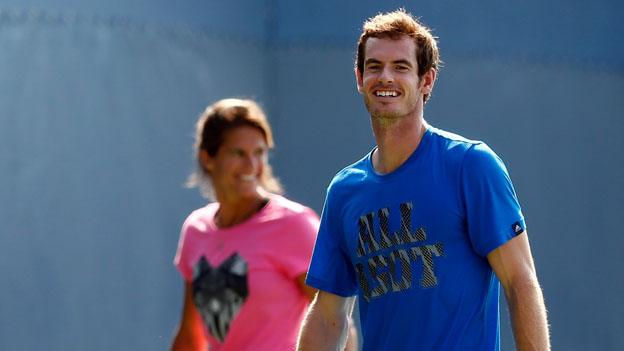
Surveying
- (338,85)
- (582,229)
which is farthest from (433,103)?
(582,229)

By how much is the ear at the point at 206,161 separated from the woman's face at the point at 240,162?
0.28 feet

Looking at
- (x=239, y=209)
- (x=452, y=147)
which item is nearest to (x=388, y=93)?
(x=452, y=147)

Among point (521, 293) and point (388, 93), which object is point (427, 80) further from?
point (521, 293)

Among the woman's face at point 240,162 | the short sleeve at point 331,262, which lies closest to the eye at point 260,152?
the woman's face at point 240,162

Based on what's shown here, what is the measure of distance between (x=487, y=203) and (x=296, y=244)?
1.38 meters

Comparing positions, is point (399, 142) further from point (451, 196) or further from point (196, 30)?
point (196, 30)

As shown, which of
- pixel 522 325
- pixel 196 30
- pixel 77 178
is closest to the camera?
pixel 522 325

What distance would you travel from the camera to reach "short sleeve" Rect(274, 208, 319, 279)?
4.82m

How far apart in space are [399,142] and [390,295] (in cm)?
44

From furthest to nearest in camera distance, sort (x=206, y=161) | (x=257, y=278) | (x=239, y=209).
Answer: (x=206, y=161)
(x=239, y=209)
(x=257, y=278)

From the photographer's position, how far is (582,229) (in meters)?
7.87

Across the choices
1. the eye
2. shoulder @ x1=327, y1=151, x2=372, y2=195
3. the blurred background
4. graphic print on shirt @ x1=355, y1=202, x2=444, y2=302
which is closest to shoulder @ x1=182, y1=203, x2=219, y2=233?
the eye

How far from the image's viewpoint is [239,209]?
512cm

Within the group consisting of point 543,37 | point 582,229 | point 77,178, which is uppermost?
point 543,37
